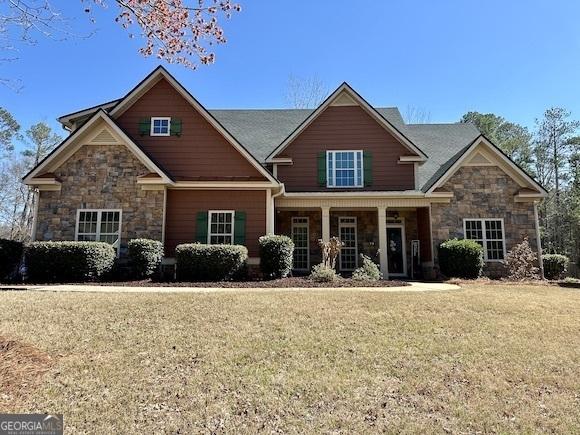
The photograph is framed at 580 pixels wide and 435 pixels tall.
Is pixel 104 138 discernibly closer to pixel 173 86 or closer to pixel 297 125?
pixel 173 86

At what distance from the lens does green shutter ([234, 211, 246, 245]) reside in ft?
47.7

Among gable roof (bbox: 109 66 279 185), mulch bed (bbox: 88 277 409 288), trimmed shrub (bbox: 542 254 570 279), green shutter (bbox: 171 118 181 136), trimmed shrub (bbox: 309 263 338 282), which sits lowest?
mulch bed (bbox: 88 277 409 288)

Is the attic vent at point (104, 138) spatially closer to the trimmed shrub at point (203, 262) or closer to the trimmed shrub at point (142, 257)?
the trimmed shrub at point (142, 257)

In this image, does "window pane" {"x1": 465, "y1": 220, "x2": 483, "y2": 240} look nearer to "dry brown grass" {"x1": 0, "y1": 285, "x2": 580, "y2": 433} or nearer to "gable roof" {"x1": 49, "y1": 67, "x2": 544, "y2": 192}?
"gable roof" {"x1": 49, "y1": 67, "x2": 544, "y2": 192}

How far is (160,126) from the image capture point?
616 inches

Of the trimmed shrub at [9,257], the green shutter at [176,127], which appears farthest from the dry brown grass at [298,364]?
the green shutter at [176,127]

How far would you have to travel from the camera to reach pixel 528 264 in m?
15.4

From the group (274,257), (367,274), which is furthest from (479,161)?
(274,257)

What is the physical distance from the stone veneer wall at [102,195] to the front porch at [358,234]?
5501mm

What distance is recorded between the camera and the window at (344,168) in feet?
56.8

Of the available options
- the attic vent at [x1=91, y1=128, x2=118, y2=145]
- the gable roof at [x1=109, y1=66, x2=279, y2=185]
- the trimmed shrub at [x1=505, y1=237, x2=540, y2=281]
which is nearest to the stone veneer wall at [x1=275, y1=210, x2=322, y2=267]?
the gable roof at [x1=109, y1=66, x2=279, y2=185]

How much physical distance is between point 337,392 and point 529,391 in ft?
7.64

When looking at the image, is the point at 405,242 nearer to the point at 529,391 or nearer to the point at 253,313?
the point at 253,313

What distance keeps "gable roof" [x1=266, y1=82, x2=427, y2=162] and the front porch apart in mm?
2482
